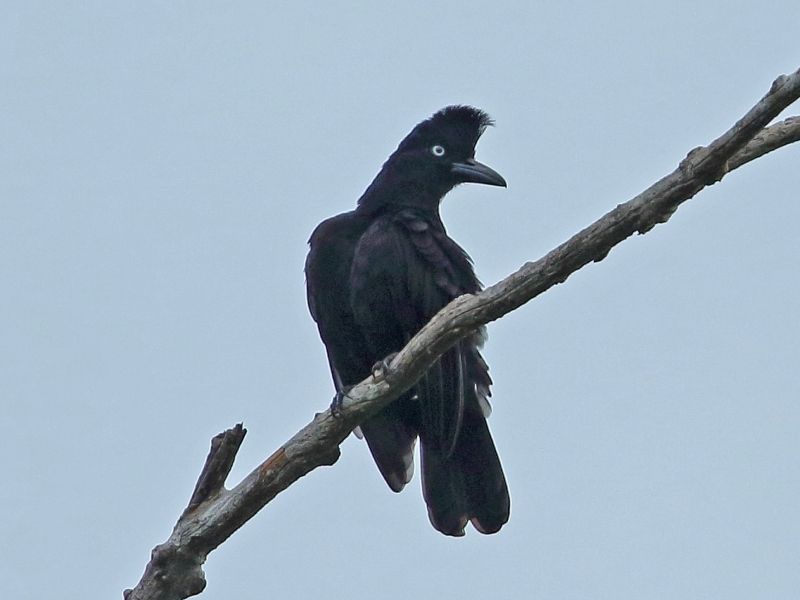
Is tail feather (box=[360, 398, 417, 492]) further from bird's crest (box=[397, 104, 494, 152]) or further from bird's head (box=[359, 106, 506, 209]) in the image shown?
bird's crest (box=[397, 104, 494, 152])

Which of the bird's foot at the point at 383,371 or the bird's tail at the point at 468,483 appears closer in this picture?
the bird's foot at the point at 383,371

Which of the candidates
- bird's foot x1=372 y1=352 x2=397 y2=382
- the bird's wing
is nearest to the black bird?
the bird's wing

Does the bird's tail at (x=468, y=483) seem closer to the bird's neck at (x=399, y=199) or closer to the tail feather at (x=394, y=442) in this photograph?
the tail feather at (x=394, y=442)

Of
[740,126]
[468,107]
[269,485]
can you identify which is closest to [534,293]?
[740,126]

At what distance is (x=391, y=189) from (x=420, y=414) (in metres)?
1.36

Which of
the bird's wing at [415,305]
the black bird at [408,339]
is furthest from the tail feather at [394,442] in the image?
the bird's wing at [415,305]

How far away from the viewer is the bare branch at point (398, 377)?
4.91m

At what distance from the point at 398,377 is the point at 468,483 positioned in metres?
1.68

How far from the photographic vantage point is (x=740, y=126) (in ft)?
15.7

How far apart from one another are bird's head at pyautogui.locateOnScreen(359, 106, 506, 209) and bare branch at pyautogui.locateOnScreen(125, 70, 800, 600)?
2.14 metres

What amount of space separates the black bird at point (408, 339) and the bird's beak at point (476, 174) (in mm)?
472

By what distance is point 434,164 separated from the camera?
25.4 feet

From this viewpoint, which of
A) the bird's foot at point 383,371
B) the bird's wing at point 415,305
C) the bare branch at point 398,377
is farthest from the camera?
the bird's wing at point 415,305

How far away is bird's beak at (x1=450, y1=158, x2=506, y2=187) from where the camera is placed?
7.77 metres
